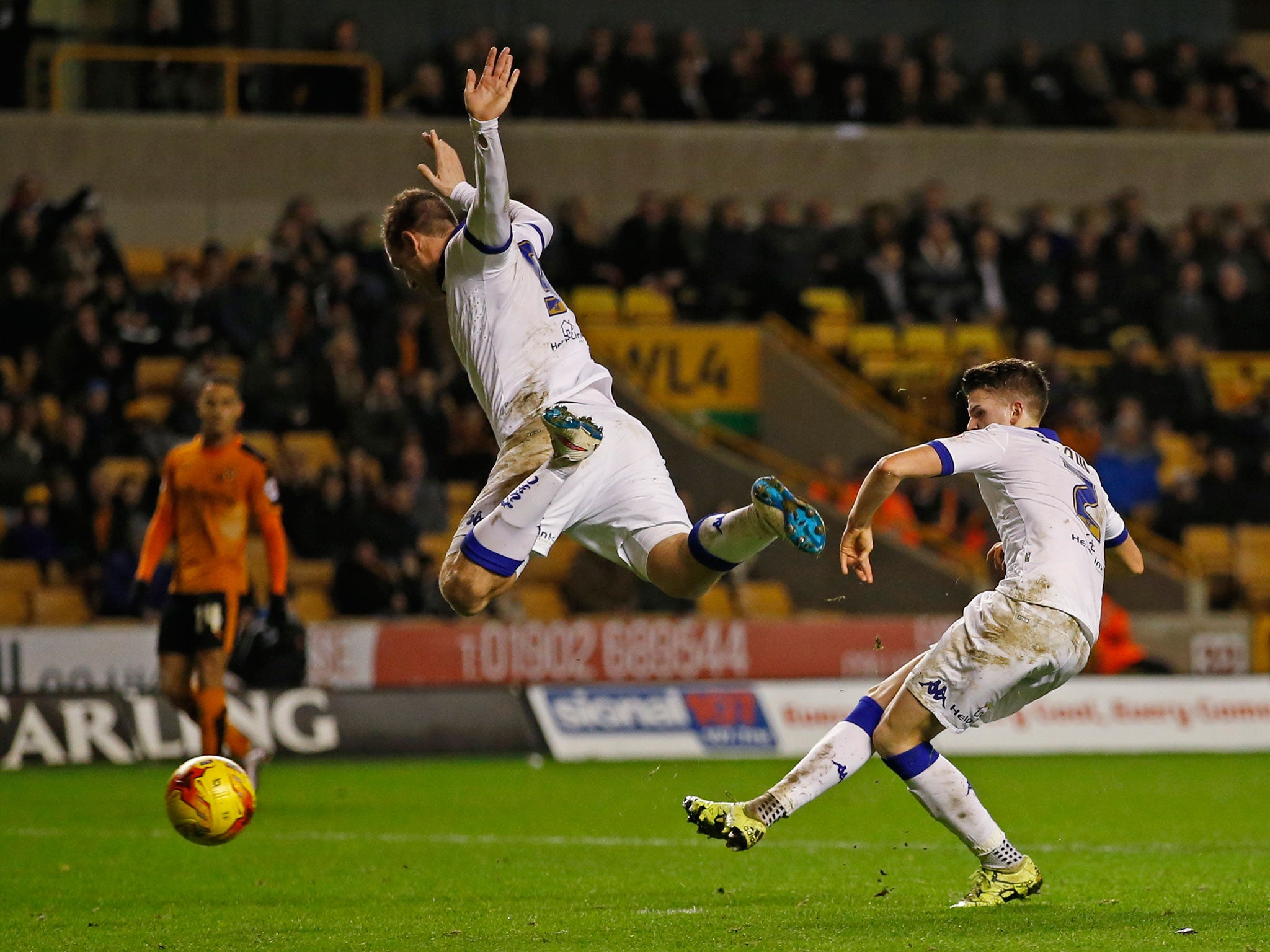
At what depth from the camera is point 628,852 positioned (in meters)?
9.50

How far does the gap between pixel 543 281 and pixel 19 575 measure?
35.4ft

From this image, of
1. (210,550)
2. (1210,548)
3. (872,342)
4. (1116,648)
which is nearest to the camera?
(210,550)

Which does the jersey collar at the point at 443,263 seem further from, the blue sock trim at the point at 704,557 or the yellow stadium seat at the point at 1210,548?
the yellow stadium seat at the point at 1210,548

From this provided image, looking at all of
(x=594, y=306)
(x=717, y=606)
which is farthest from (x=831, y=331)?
(x=717, y=606)

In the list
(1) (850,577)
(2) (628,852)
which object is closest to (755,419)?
(1) (850,577)

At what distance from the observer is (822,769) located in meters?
7.09

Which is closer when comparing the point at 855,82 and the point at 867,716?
the point at 867,716

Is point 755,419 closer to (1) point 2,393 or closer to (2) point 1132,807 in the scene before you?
(1) point 2,393

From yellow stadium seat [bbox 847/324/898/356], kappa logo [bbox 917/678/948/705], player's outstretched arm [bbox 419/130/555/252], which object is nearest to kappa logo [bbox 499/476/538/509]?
player's outstretched arm [bbox 419/130/555/252]

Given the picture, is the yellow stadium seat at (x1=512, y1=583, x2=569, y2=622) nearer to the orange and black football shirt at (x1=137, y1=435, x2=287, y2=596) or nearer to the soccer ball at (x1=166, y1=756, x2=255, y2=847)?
the orange and black football shirt at (x1=137, y1=435, x2=287, y2=596)

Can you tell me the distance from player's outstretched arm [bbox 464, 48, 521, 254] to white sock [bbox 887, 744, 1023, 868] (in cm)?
245

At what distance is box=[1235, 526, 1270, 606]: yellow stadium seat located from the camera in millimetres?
19875

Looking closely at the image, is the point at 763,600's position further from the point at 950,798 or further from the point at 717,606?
the point at 950,798

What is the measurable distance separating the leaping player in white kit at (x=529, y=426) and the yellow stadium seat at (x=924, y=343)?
47.2 feet
